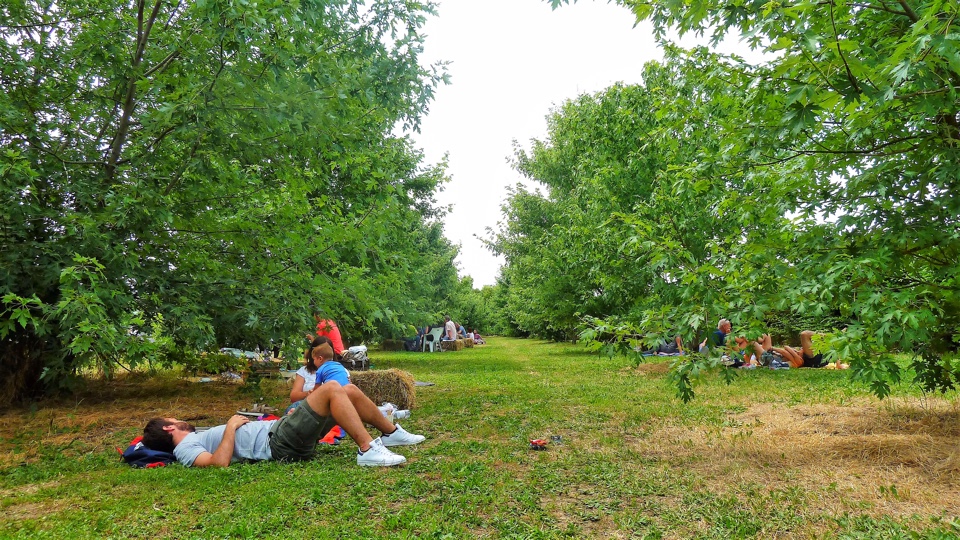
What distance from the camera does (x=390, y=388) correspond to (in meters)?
7.81

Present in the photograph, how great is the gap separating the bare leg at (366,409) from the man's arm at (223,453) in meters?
0.98

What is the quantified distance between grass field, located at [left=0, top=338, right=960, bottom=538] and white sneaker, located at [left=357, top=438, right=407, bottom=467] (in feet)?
0.33

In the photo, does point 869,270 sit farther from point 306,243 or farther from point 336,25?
point 336,25

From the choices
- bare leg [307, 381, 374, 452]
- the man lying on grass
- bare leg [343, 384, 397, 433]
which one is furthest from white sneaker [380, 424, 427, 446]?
bare leg [307, 381, 374, 452]

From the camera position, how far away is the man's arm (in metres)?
4.80

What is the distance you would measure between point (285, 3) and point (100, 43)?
8.88 ft

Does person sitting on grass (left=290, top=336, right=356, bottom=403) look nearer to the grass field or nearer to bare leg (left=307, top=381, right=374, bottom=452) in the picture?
bare leg (left=307, top=381, right=374, bottom=452)

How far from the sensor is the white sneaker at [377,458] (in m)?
4.79

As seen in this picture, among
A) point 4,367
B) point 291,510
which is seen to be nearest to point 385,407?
point 291,510

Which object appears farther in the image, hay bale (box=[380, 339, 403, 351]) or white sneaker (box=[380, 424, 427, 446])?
hay bale (box=[380, 339, 403, 351])

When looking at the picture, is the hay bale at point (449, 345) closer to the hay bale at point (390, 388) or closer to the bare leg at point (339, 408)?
the hay bale at point (390, 388)

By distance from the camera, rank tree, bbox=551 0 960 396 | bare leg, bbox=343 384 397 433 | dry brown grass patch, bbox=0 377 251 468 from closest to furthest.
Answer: tree, bbox=551 0 960 396 → bare leg, bbox=343 384 397 433 → dry brown grass patch, bbox=0 377 251 468

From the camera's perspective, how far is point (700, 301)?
433cm

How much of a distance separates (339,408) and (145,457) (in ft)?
5.72
